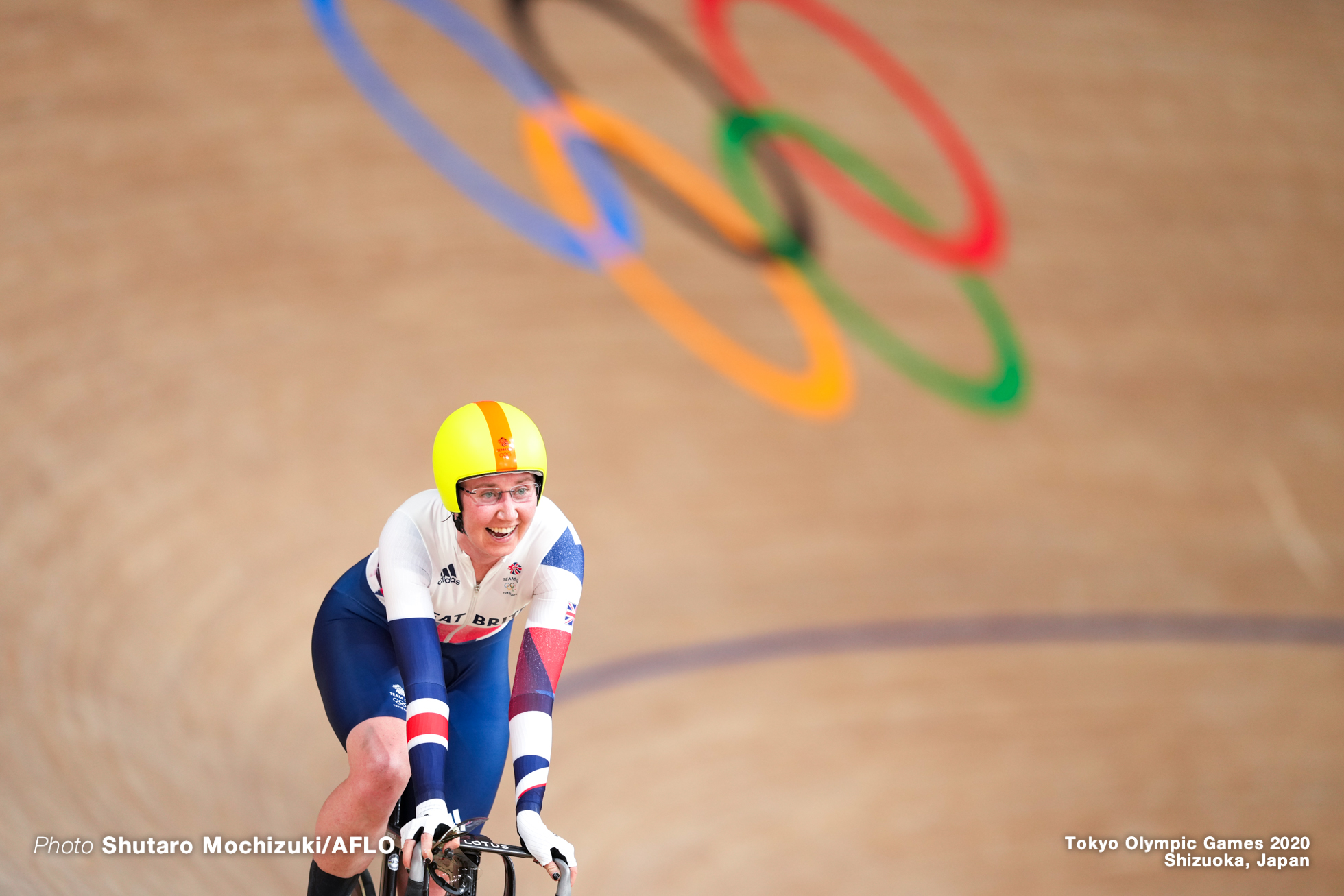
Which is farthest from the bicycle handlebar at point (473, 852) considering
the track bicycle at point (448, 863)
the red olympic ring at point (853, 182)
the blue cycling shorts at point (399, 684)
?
the red olympic ring at point (853, 182)

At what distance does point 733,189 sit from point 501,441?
4127mm

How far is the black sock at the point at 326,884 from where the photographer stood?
1.88 m

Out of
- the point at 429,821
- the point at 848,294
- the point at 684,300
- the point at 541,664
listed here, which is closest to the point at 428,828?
the point at 429,821

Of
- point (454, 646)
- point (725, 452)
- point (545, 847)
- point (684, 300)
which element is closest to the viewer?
point (545, 847)

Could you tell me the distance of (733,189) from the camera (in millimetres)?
5602

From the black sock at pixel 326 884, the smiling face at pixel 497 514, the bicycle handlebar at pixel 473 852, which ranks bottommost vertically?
the bicycle handlebar at pixel 473 852

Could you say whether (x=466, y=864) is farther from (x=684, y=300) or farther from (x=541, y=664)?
(x=684, y=300)

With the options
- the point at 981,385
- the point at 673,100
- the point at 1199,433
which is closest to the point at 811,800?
the point at 981,385

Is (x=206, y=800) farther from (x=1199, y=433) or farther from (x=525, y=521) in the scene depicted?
(x=1199, y=433)

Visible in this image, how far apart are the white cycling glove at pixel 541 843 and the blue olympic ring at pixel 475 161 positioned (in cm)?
376

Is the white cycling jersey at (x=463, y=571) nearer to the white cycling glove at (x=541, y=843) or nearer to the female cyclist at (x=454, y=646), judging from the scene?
the female cyclist at (x=454, y=646)

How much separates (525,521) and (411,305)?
128 inches

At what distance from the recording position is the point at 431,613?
1822mm

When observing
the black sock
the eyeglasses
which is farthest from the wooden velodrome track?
the eyeglasses
